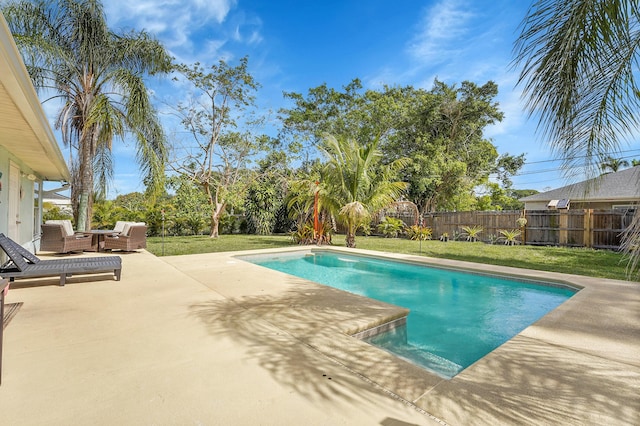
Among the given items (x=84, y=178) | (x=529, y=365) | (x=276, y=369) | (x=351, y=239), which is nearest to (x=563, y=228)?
(x=351, y=239)

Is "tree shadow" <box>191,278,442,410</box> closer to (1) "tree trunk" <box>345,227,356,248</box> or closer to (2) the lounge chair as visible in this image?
(2) the lounge chair

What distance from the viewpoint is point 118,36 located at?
39.6 feet

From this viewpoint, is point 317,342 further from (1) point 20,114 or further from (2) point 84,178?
(2) point 84,178

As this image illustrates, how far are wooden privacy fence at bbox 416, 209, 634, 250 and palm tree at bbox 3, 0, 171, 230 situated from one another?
15698 millimetres

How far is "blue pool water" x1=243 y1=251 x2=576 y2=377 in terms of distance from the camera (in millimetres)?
4305

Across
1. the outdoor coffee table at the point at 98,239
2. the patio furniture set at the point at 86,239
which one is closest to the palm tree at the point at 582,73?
the patio furniture set at the point at 86,239

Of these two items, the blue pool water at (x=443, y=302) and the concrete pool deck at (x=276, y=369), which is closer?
the concrete pool deck at (x=276, y=369)

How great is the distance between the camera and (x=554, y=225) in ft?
50.0

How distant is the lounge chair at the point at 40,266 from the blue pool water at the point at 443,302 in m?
4.83

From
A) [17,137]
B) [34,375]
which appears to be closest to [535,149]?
[34,375]

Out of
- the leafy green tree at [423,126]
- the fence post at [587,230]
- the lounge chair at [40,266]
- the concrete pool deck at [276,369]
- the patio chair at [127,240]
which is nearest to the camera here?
the concrete pool deck at [276,369]

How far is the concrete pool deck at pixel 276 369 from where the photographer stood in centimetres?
212

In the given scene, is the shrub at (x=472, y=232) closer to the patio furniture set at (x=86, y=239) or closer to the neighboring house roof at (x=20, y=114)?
the patio furniture set at (x=86, y=239)

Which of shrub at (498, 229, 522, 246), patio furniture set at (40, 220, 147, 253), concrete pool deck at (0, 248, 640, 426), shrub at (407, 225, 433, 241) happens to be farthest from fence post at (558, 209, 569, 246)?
patio furniture set at (40, 220, 147, 253)
